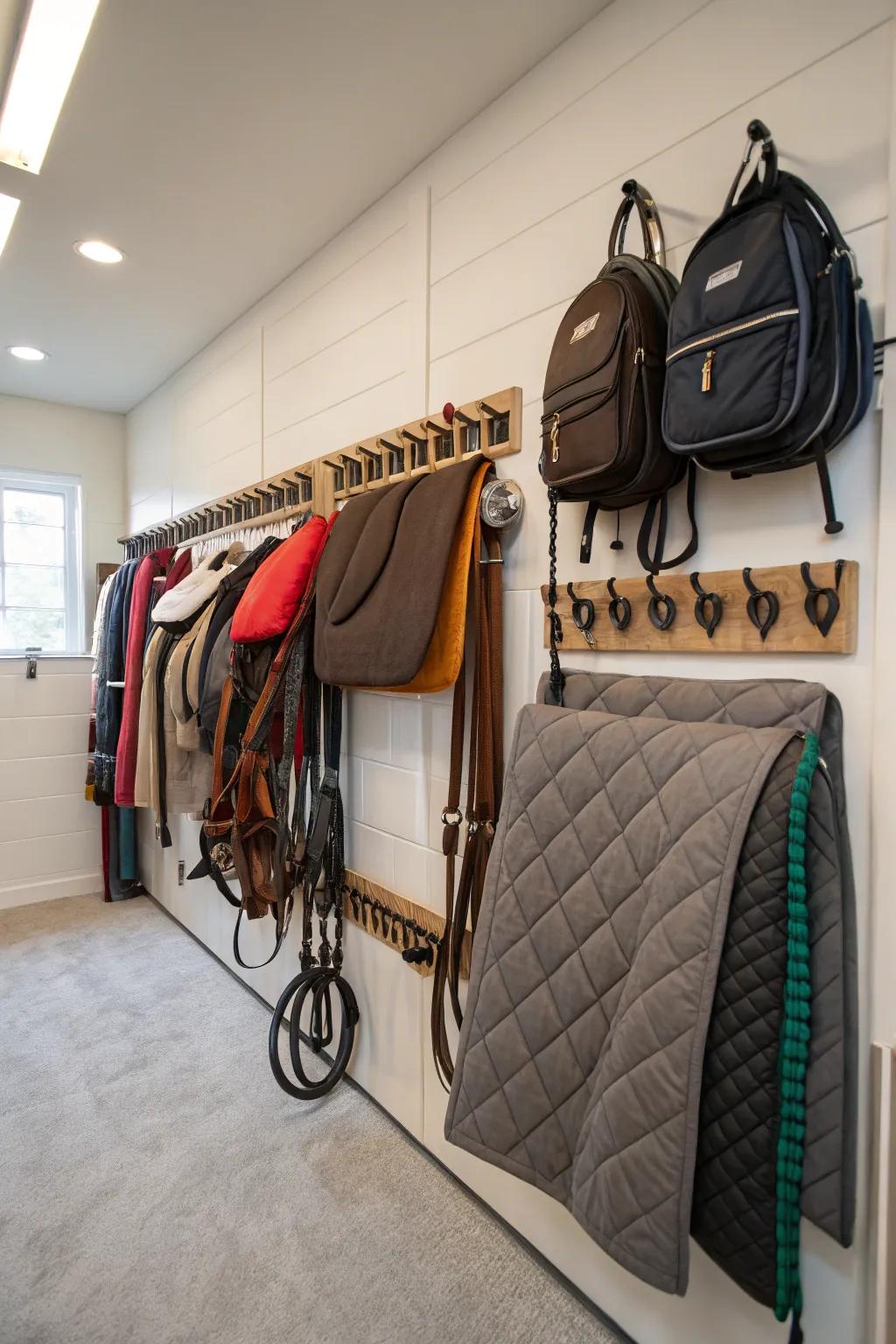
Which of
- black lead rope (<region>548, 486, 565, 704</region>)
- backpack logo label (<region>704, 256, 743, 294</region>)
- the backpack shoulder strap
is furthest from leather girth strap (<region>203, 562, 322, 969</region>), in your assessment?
backpack logo label (<region>704, 256, 743, 294</region>)

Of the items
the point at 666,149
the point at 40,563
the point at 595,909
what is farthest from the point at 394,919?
the point at 40,563

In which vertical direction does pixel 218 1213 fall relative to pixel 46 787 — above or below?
below

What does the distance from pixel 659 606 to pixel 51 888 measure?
146 inches

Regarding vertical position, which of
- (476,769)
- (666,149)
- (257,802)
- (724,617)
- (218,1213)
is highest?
(666,149)

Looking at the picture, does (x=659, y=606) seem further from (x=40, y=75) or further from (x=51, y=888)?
(x=51, y=888)

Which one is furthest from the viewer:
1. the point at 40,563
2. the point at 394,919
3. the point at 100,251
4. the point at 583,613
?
the point at 40,563

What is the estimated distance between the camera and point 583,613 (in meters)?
1.41

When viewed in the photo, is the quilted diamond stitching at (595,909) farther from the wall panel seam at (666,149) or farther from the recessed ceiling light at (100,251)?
the recessed ceiling light at (100,251)

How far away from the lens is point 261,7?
1.40 m

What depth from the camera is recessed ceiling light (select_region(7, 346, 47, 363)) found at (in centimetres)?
313

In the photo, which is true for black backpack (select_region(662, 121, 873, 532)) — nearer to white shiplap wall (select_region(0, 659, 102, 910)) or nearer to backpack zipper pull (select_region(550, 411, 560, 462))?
backpack zipper pull (select_region(550, 411, 560, 462))

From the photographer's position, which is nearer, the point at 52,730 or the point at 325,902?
the point at 325,902

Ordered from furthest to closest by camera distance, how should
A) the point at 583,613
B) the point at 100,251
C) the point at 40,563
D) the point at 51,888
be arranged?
1. the point at 40,563
2. the point at 51,888
3. the point at 100,251
4. the point at 583,613

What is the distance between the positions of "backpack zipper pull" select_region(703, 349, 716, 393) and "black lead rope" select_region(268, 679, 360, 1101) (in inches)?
51.8
